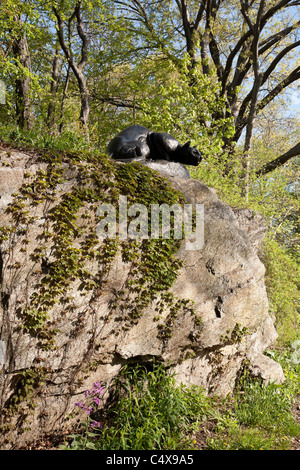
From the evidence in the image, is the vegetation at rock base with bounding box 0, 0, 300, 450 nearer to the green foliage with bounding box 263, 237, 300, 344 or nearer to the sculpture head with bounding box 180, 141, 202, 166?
the green foliage with bounding box 263, 237, 300, 344

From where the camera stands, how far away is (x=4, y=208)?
3217 mm

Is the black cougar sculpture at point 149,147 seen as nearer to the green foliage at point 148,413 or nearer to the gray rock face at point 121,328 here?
the gray rock face at point 121,328

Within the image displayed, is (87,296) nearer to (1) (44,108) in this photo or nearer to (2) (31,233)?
(2) (31,233)

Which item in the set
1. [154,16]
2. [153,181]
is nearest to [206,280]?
[153,181]

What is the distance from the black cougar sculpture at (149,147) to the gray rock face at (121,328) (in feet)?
1.60

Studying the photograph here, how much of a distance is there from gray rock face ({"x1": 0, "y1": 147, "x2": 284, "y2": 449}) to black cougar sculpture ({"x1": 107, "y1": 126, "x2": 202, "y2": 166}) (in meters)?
0.49

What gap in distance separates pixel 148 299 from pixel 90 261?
30.8 inches

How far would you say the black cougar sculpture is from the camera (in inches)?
191

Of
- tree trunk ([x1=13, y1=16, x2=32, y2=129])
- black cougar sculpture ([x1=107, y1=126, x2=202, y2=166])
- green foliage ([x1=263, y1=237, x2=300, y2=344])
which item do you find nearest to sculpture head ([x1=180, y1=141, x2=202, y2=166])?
black cougar sculpture ([x1=107, y1=126, x2=202, y2=166])

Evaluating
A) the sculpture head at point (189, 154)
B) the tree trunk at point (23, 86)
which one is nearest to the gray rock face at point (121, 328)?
the sculpture head at point (189, 154)

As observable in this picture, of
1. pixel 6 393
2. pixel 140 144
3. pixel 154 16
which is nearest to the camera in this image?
pixel 6 393

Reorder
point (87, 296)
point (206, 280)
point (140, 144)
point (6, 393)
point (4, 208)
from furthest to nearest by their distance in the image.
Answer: point (140, 144) < point (206, 280) < point (87, 296) < point (4, 208) < point (6, 393)

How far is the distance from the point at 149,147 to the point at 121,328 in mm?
2783

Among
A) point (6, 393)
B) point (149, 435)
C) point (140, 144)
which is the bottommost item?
point (149, 435)
